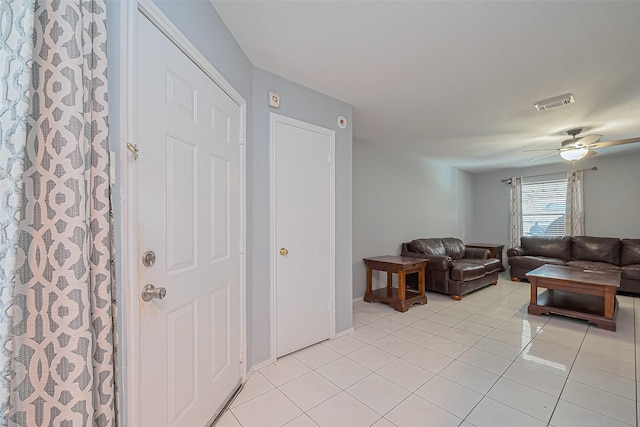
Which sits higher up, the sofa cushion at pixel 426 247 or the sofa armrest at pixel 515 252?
the sofa cushion at pixel 426 247

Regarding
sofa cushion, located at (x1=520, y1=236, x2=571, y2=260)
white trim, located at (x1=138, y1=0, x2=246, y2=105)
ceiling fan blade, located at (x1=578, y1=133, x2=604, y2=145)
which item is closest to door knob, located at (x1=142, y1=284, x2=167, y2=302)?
white trim, located at (x1=138, y1=0, x2=246, y2=105)

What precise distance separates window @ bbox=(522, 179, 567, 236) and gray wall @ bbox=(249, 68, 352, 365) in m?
5.41

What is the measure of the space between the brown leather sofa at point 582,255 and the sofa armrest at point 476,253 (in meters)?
0.64

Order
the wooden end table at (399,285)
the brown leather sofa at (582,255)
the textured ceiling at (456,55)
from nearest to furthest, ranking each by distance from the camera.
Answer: the textured ceiling at (456,55) → the wooden end table at (399,285) → the brown leather sofa at (582,255)

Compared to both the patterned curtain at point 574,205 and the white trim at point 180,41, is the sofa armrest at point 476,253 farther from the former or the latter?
the white trim at point 180,41

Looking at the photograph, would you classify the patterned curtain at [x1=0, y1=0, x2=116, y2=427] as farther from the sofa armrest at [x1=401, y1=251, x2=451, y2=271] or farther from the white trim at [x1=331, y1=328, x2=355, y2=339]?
the sofa armrest at [x1=401, y1=251, x2=451, y2=271]

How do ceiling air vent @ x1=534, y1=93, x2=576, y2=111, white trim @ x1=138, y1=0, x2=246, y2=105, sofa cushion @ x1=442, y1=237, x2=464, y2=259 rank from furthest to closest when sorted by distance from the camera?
sofa cushion @ x1=442, y1=237, x2=464, y2=259 → ceiling air vent @ x1=534, y1=93, x2=576, y2=111 → white trim @ x1=138, y1=0, x2=246, y2=105

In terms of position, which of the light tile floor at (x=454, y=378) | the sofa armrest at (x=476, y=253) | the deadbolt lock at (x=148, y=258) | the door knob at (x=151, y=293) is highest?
the deadbolt lock at (x=148, y=258)

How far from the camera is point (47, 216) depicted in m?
0.70

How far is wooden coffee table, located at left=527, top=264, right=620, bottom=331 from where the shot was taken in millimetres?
2928

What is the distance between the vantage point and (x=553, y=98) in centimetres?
264

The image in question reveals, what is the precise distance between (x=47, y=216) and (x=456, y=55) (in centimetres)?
246

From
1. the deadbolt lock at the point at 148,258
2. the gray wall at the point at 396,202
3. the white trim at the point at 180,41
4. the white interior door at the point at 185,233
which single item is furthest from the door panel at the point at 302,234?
the gray wall at the point at 396,202

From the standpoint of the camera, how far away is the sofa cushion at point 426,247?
181 inches
